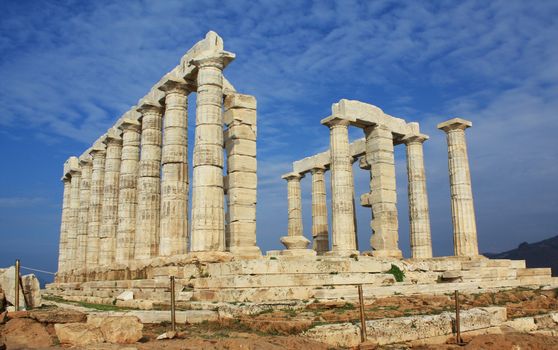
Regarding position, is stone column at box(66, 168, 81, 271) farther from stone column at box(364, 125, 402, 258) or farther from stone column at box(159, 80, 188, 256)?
stone column at box(364, 125, 402, 258)

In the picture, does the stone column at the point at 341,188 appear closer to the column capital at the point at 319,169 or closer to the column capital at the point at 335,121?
the column capital at the point at 335,121

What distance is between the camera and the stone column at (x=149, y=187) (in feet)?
74.4

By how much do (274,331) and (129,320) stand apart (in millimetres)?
2806

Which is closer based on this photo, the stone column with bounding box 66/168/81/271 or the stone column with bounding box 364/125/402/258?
the stone column with bounding box 364/125/402/258

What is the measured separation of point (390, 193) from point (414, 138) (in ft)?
13.2

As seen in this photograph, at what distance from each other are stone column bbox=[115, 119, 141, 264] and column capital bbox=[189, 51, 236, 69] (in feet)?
26.7

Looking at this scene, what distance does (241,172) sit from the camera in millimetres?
20109

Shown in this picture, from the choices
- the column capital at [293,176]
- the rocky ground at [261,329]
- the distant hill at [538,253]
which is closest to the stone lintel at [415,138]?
the column capital at [293,176]

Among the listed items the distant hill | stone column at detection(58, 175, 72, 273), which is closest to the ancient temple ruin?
stone column at detection(58, 175, 72, 273)

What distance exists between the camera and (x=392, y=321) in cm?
982

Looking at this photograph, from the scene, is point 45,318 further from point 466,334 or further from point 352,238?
point 352,238

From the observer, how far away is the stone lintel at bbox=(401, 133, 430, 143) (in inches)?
1103

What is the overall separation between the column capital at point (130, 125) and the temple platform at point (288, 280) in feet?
29.2

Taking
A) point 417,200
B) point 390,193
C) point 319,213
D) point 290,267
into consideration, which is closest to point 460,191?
point 417,200
